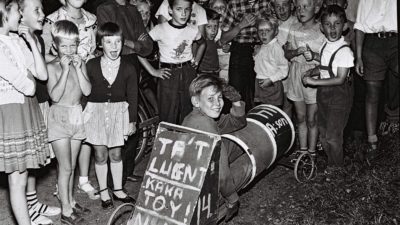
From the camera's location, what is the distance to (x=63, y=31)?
4715mm

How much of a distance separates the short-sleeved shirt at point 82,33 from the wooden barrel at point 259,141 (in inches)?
69.0

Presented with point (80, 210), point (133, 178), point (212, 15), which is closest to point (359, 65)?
point (212, 15)

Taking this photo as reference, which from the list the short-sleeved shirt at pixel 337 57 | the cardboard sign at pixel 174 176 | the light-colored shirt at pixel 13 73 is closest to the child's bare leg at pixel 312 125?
the short-sleeved shirt at pixel 337 57

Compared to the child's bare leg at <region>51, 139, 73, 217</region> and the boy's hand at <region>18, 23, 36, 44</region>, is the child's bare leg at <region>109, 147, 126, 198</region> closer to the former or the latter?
the child's bare leg at <region>51, 139, 73, 217</region>

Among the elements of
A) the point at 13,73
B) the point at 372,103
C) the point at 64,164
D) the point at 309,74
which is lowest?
the point at 64,164

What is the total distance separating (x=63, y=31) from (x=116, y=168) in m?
1.60

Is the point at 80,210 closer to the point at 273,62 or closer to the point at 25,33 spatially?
the point at 25,33

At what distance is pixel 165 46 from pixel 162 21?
50 cm

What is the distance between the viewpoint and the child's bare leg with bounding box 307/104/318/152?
6.25 m

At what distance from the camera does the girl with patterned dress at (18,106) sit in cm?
422

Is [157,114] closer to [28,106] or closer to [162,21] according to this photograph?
[162,21]

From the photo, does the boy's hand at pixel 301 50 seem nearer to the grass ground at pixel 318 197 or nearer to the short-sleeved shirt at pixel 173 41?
the short-sleeved shirt at pixel 173 41

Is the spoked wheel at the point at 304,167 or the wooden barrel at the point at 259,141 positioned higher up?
the wooden barrel at the point at 259,141

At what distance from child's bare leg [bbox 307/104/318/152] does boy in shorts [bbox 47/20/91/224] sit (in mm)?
2883
